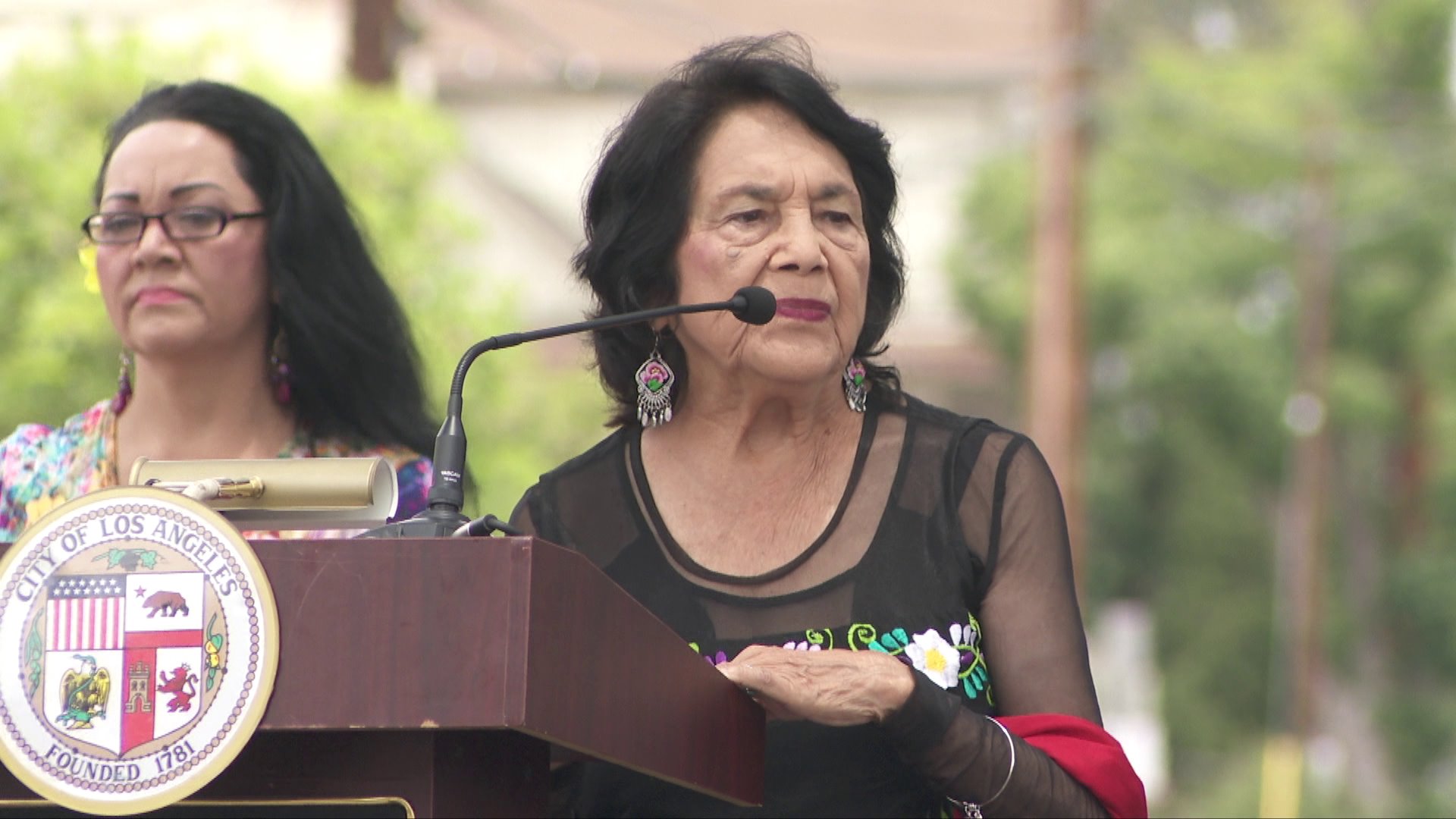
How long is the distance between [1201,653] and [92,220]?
28446 mm

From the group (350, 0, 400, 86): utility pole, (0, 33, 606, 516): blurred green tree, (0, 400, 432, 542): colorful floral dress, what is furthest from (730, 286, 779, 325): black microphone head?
(350, 0, 400, 86): utility pole

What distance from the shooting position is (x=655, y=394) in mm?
3629

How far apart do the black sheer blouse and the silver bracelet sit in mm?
109

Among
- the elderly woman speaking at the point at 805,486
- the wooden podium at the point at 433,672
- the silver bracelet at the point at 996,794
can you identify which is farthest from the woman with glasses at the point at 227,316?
the wooden podium at the point at 433,672

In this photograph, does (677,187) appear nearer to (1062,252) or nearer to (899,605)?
(899,605)

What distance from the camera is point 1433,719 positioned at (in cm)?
2928

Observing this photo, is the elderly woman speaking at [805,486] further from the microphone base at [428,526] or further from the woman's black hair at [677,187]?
the microphone base at [428,526]

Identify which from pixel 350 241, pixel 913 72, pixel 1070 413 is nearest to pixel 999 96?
pixel 913 72

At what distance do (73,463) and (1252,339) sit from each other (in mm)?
25832

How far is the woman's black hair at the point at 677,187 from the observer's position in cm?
353

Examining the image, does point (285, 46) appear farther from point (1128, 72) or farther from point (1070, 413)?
point (1070, 413)

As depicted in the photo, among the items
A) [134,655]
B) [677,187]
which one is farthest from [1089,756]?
[134,655]

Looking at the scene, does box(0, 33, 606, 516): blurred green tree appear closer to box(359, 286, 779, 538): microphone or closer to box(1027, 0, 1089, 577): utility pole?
box(1027, 0, 1089, 577): utility pole

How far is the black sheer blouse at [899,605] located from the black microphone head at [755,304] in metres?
0.37
